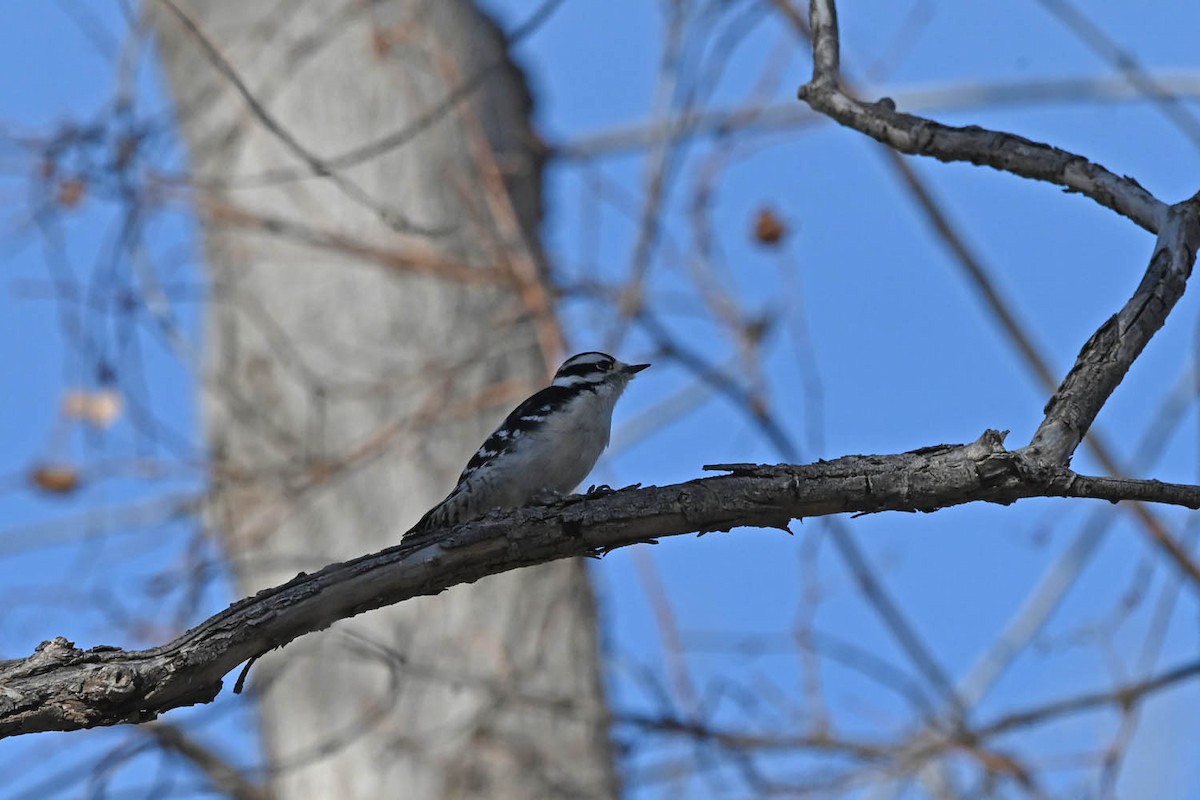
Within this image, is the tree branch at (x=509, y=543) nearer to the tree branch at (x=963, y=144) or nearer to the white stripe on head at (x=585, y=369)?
the tree branch at (x=963, y=144)

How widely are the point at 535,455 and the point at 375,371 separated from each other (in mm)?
2241

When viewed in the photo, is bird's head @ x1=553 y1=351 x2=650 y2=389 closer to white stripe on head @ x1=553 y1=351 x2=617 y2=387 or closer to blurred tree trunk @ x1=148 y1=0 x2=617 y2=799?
white stripe on head @ x1=553 y1=351 x2=617 y2=387

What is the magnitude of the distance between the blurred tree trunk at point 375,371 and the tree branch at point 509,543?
9.80 feet

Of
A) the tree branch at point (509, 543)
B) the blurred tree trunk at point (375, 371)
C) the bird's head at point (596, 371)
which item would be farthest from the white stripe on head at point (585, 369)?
the tree branch at point (509, 543)

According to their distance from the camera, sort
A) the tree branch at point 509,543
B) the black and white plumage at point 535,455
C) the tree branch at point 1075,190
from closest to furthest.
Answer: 1. the tree branch at point 509,543
2. the tree branch at point 1075,190
3. the black and white plumage at point 535,455

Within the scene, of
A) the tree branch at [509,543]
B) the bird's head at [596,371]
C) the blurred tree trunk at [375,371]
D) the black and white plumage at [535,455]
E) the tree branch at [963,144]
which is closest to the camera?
the tree branch at [509,543]

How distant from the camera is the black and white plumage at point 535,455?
5.33m

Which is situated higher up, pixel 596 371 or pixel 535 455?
pixel 596 371

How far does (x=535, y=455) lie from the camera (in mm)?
5391

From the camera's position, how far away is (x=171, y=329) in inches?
264

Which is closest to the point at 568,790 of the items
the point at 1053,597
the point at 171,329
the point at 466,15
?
the point at 1053,597

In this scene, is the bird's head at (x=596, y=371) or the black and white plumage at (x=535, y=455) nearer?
the black and white plumage at (x=535, y=455)

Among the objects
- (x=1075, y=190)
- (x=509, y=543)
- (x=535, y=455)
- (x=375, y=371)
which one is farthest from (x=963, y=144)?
(x=375, y=371)

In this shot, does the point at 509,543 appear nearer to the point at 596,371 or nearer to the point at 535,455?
the point at 535,455
